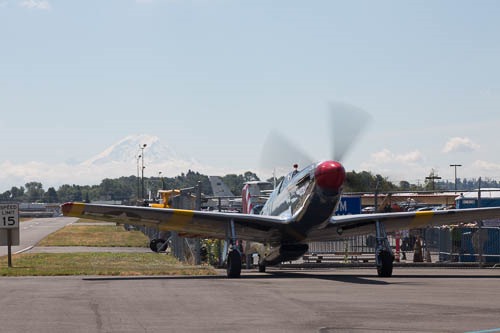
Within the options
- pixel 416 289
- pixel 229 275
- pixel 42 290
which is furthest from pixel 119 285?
pixel 416 289

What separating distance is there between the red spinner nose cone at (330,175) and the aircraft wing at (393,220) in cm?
253

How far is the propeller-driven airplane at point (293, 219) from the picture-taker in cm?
2098

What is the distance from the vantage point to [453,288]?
16.9 metres

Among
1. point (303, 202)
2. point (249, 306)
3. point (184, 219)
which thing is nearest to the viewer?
point (249, 306)

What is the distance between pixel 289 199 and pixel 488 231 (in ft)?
34.6

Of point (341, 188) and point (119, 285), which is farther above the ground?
point (341, 188)

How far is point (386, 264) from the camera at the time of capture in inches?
854

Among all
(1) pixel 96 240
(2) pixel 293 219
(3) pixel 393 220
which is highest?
(2) pixel 293 219

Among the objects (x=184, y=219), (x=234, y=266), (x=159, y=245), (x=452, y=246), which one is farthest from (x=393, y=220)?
(x=159, y=245)

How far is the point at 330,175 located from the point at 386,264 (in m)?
3.17

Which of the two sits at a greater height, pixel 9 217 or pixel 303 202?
pixel 303 202

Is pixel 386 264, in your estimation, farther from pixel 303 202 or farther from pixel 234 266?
pixel 234 266

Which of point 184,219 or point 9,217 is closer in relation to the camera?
point 184,219

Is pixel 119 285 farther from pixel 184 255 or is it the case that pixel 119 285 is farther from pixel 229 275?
pixel 184 255
